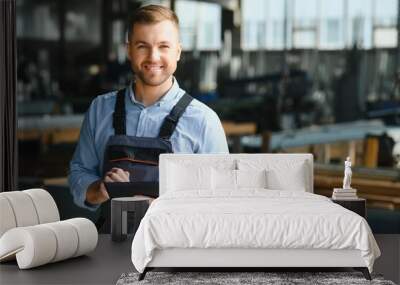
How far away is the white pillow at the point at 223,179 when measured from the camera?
732cm

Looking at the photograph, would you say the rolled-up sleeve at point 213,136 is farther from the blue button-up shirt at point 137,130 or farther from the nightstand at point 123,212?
the nightstand at point 123,212

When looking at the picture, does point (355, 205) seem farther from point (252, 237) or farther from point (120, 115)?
point (120, 115)

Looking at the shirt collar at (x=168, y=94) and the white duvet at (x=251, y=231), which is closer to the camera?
the white duvet at (x=251, y=231)

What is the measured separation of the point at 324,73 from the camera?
852 cm

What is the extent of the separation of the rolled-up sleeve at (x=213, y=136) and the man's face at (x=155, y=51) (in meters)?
0.61

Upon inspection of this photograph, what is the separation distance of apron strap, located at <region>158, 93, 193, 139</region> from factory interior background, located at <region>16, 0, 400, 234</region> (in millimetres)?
146

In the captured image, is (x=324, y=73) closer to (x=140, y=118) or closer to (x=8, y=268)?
(x=140, y=118)

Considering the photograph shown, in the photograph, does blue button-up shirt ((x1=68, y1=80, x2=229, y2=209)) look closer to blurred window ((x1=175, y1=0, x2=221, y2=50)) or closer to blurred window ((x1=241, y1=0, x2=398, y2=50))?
blurred window ((x1=175, y1=0, x2=221, y2=50))

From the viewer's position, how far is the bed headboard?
7.62 m

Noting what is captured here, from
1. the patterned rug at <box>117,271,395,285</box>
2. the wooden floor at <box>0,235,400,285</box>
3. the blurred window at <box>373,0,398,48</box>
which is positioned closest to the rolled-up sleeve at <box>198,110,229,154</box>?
the wooden floor at <box>0,235,400,285</box>

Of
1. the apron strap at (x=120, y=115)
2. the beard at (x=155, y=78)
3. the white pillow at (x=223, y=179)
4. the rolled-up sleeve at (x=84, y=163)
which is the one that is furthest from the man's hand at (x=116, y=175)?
the white pillow at (x=223, y=179)

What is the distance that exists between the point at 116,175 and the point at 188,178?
1.24 m

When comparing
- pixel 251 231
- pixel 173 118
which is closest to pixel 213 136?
pixel 173 118

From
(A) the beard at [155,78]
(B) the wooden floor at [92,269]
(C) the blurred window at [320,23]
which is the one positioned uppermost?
(C) the blurred window at [320,23]
